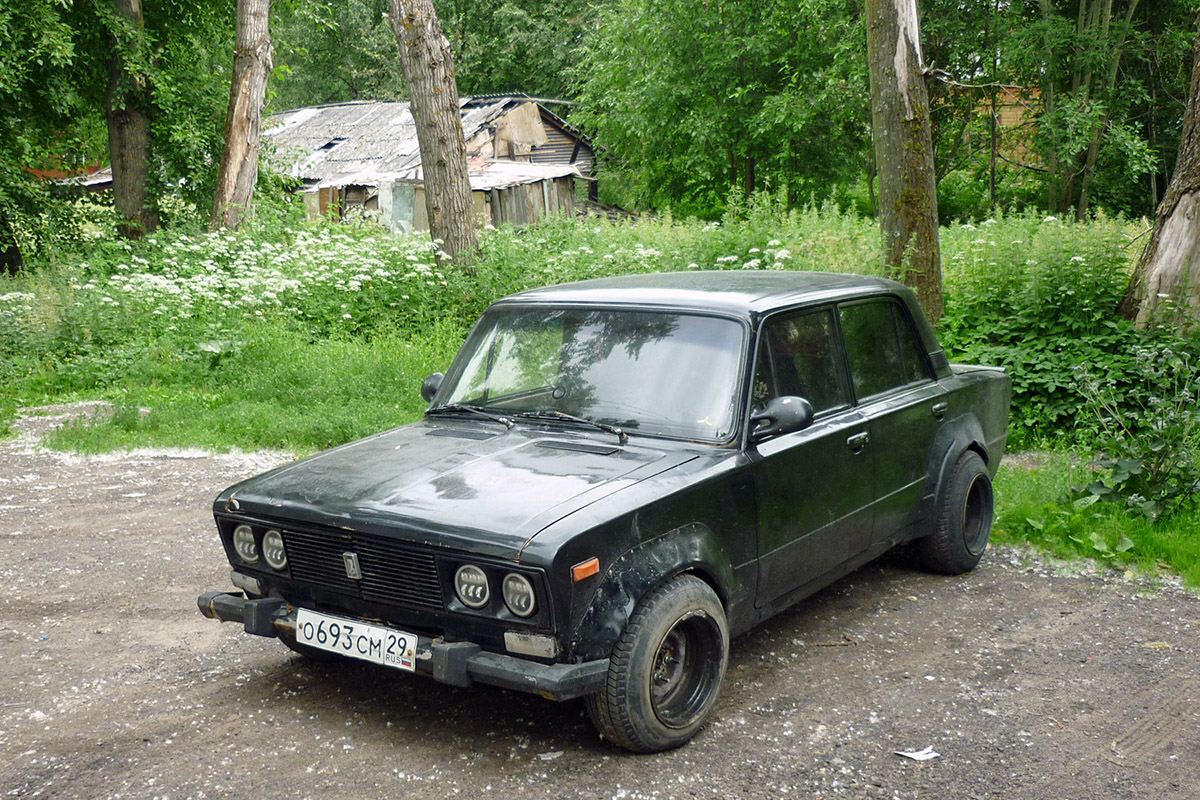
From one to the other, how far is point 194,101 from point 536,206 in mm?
15923

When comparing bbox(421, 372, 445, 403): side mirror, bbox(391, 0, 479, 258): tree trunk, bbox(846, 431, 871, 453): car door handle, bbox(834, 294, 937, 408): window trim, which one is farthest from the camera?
bbox(391, 0, 479, 258): tree trunk

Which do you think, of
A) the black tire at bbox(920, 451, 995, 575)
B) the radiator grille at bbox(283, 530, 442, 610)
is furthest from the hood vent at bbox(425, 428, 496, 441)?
the black tire at bbox(920, 451, 995, 575)

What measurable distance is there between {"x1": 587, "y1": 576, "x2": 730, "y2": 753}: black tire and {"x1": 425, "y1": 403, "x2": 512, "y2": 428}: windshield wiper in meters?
1.26

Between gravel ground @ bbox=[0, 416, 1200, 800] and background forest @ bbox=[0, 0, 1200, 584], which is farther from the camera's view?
background forest @ bbox=[0, 0, 1200, 584]

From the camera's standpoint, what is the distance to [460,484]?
396cm

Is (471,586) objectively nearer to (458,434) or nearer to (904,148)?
(458,434)

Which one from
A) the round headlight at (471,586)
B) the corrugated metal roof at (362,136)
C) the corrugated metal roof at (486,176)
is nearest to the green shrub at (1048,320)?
the round headlight at (471,586)

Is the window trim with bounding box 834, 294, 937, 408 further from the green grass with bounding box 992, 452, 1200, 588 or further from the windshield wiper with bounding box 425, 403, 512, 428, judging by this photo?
the windshield wiper with bounding box 425, 403, 512, 428

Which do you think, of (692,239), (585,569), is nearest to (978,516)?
(585,569)

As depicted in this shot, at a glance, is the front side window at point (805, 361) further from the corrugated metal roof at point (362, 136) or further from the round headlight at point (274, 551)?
the corrugated metal roof at point (362, 136)

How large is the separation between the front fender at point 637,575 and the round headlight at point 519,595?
175 mm

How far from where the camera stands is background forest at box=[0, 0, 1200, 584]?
8.73m

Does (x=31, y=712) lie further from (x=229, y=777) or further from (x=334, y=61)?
(x=334, y=61)

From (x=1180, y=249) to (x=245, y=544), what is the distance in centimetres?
799
